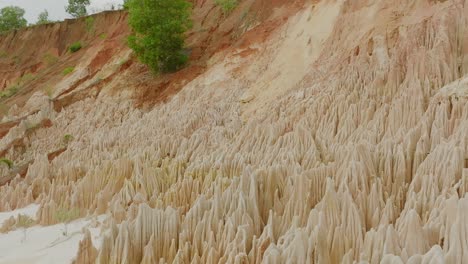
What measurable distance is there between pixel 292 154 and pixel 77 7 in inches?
1727

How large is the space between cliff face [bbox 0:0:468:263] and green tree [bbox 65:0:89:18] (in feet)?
109

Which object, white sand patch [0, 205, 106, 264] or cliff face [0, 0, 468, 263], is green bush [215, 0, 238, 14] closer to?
cliff face [0, 0, 468, 263]

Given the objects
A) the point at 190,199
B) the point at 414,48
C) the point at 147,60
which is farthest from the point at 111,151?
the point at 414,48

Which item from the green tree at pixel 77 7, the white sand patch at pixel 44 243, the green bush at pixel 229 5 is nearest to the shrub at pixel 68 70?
the green bush at pixel 229 5

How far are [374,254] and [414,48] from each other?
16.8ft

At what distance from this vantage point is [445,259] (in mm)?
3457

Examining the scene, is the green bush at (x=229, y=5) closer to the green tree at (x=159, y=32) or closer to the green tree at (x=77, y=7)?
the green tree at (x=159, y=32)

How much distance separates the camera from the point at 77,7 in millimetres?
44906

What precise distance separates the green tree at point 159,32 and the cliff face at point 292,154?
1.46 metres

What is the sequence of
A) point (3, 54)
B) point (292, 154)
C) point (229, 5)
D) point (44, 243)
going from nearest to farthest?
point (44, 243), point (292, 154), point (229, 5), point (3, 54)

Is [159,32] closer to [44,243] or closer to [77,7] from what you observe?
[44,243]

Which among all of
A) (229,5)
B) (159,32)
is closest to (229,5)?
(229,5)

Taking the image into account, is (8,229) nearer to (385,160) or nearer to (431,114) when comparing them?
(385,160)

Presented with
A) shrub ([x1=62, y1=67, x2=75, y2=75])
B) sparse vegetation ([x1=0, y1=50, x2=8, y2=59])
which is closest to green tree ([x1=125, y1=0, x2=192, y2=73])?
shrub ([x1=62, y1=67, x2=75, y2=75])
